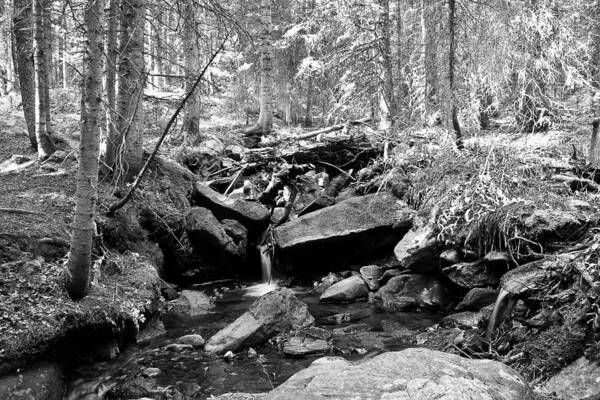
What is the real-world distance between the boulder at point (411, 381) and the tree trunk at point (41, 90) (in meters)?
8.07

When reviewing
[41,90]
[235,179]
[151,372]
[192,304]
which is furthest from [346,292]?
[41,90]

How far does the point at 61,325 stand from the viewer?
4.81 meters

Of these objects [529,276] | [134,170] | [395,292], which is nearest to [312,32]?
[134,170]

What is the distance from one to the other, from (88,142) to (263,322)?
11.2 feet

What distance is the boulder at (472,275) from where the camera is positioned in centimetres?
710

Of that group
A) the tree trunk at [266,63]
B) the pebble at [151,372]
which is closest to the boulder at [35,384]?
the pebble at [151,372]

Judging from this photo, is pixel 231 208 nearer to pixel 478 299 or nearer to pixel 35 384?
pixel 478 299

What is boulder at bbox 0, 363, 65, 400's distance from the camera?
13.6ft

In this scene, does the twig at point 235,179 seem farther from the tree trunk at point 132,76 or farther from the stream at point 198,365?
the stream at point 198,365

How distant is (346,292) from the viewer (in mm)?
8109

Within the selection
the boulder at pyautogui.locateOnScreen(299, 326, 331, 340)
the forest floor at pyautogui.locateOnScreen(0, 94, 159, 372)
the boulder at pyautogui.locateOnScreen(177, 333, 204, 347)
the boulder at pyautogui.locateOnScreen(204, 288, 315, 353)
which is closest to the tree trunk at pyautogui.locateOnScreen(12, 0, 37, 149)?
the forest floor at pyautogui.locateOnScreen(0, 94, 159, 372)

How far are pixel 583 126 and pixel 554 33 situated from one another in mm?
2650

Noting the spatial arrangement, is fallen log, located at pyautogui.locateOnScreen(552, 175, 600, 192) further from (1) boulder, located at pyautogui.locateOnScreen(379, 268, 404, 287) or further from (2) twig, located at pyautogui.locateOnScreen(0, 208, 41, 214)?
(2) twig, located at pyautogui.locateOnScreen(0, 208, 41, 214)

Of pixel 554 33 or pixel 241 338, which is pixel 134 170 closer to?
pixel 241 338
